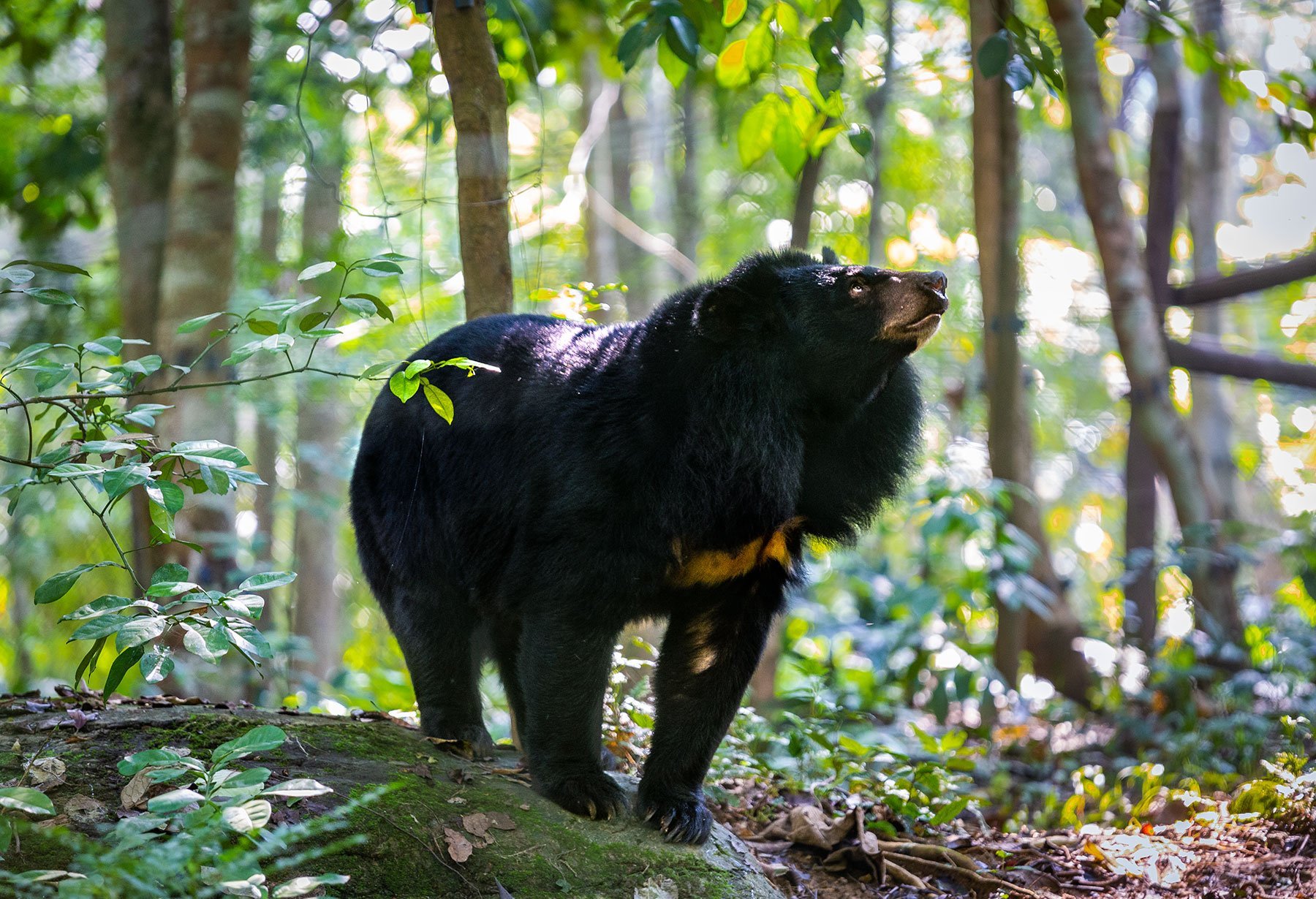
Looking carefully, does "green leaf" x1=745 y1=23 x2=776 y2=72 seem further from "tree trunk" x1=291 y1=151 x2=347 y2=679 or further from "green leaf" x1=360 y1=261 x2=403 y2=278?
"tree trunk" x1=291 y1=151 x2=347 y2=679

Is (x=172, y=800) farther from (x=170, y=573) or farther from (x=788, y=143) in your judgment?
(x=788, y=143)

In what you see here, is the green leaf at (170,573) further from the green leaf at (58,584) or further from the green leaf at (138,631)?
the green leaf at (138,631)

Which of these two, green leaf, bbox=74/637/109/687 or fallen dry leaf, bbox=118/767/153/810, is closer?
green leaf, bbox=74/637/109/687

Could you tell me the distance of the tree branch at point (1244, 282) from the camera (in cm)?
495

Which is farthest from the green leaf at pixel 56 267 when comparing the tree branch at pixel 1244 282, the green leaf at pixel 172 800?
the tree branch at pixel 1244 282

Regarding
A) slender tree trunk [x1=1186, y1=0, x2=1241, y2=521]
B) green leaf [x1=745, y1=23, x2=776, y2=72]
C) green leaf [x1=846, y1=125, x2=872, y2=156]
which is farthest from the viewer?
slender tree trunk [x1=1186, y1=0, x2=1241, y2=521]

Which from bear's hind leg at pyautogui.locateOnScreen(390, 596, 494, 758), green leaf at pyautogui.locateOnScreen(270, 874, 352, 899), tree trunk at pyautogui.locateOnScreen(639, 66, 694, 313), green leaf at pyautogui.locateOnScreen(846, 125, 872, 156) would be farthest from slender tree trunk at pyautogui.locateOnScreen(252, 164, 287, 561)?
green leaf at pyautogui.locateOnScreen(270, 874, 352, 899)

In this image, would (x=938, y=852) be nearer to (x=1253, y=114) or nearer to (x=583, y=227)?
(x=583, y=227)

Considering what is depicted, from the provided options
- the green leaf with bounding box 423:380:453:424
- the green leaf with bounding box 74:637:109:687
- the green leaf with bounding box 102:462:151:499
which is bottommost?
the green leaf with bounding box 74:637:109:687

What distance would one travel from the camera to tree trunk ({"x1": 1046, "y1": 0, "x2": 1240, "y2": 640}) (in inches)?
203

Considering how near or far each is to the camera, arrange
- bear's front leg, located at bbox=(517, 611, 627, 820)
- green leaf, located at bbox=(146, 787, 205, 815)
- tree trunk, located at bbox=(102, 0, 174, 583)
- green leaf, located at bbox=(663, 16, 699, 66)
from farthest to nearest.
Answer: tree trunk, located at bbox=(102, 0, 174, 583) → green leaf, located at bbox=(663, 16, 699, 66) → bear's front leg, located at bbox=(517, 611, 627, 820) → green leaf, located at bbox=(146, 787, 205, 815)

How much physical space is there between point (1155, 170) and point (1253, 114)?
15777 millimetres

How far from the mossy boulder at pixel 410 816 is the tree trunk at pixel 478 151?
1.50m

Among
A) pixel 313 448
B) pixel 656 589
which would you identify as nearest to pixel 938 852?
pixel 656 589
